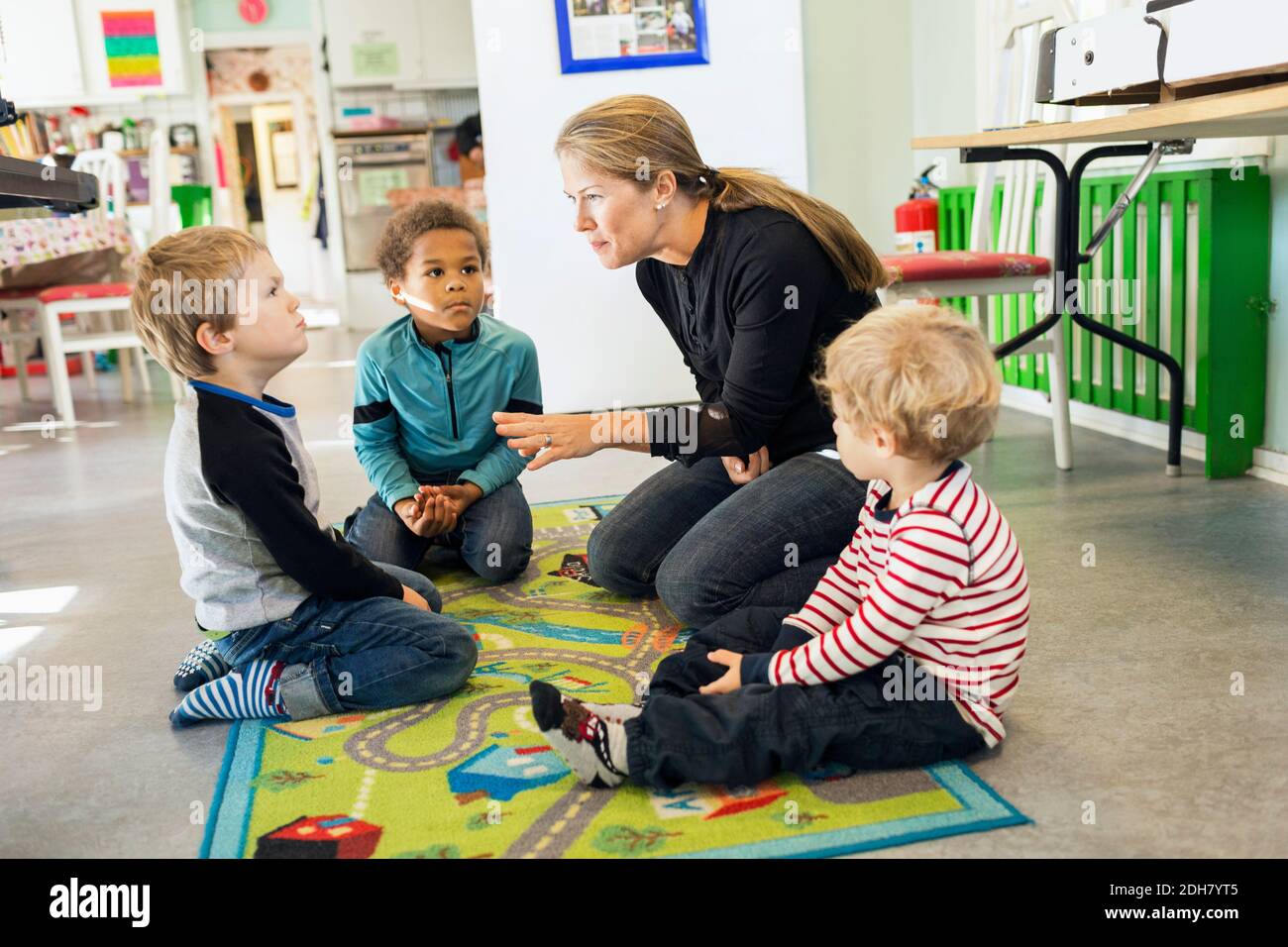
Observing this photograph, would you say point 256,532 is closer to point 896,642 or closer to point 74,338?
point 896,642

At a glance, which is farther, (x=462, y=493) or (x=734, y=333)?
(x=462, y=493)

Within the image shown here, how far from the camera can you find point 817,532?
1.75 metres

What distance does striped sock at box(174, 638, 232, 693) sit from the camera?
173 centimetres

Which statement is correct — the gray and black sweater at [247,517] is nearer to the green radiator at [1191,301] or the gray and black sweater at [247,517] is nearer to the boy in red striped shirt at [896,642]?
the boy in red striped shirt at [896,642]

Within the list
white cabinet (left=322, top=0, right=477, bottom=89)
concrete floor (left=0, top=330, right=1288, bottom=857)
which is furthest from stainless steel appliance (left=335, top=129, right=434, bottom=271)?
concrete floor (left=0, top=330, right=1288, bottom=857)

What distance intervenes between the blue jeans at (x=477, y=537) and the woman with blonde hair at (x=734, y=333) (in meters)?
0.40

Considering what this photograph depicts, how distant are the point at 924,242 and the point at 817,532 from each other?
1.89 meters

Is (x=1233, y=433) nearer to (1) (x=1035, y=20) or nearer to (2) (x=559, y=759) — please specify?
(1) (x=1035, y=20)

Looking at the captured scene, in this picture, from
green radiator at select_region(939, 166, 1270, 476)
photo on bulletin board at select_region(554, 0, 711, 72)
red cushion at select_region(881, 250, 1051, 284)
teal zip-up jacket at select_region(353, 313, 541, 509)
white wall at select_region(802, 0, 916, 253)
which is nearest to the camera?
teal zip-up jacket at select_region(353, 313, 541, 509)

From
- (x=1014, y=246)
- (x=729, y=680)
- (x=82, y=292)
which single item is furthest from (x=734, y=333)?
(x=82, y=292)

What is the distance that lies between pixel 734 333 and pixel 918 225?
2165mm

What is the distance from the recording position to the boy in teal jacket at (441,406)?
2154 mm

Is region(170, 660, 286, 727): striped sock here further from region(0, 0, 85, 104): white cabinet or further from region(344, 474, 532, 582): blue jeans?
region(0, 0, 85, 104): white cabinet

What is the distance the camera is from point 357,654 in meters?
1.60
